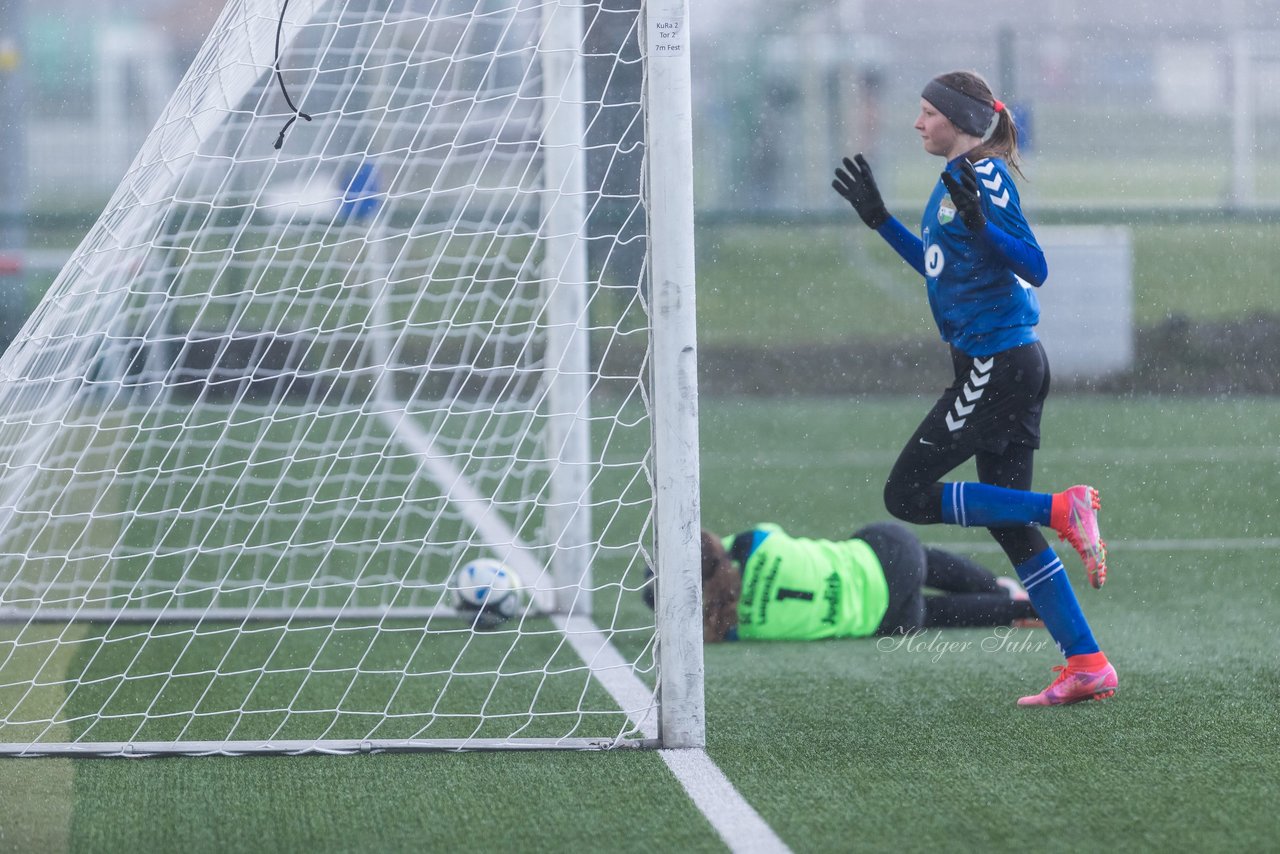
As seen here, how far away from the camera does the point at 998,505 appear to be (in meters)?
3.68

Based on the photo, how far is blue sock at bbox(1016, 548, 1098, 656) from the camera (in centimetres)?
373

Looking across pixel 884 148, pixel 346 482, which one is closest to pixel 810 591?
pixel 346 482

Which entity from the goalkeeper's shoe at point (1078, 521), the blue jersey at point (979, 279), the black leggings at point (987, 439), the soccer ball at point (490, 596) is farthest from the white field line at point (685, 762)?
the blue jersey at point (979, 279)

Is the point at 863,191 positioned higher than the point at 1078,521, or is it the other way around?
the point at 863,191

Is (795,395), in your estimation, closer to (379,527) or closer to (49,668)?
(379,527)

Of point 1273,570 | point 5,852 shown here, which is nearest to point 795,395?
point 1273,570

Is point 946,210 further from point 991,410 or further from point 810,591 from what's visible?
point 810,591

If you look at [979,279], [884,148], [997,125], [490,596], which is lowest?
[490,596]

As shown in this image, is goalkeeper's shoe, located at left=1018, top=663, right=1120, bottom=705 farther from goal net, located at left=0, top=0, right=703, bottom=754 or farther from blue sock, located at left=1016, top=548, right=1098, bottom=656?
goal net, located at left=0, top=0, right=703, bottom=754

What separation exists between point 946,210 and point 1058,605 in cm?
102

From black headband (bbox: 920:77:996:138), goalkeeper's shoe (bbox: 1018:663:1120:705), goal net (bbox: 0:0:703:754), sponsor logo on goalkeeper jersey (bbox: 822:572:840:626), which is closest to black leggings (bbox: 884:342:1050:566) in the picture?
goalkeeper's shoe (bbox: 1018:663:1120:705)

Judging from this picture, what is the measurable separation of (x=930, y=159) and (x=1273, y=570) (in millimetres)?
11936

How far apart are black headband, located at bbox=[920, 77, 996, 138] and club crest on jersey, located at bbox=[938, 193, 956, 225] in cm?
19

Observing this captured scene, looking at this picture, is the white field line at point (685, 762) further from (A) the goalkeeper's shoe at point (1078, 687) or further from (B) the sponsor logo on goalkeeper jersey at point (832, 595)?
(A) the goalkeeper's shoe at point (1078, 687)
